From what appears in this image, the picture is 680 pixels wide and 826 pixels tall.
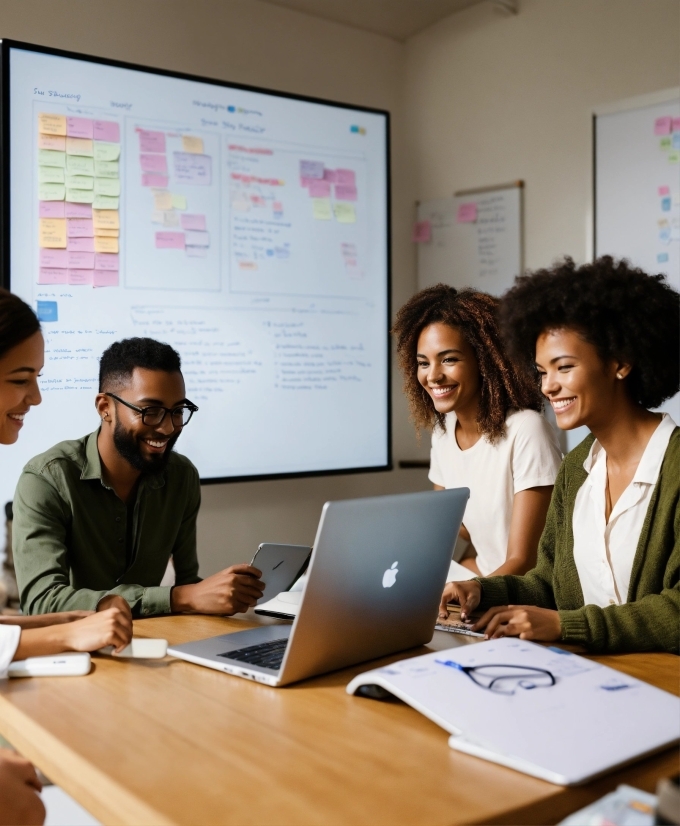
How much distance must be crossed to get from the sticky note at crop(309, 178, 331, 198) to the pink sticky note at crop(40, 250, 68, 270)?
3.39 ft

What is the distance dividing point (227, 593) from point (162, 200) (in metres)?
1.94

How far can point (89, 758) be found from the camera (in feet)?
3.21

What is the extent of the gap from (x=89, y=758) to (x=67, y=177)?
238cm

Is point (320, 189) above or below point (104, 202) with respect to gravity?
above

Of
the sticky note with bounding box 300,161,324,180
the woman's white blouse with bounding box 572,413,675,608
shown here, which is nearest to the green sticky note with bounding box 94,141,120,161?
the sticky note with bounding box 300,161,324,180

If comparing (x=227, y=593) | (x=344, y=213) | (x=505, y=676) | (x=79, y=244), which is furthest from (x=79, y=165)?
(x=505, y=676)

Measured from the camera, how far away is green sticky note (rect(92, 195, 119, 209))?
3.05 meters

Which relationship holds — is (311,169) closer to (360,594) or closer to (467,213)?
(467,213)

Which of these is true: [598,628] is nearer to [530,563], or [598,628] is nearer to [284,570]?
[284,570]

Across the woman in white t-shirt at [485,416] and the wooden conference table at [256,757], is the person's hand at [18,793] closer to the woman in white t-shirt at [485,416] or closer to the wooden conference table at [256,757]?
the wooden conference table at [256,757]

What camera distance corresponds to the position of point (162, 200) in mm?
3199

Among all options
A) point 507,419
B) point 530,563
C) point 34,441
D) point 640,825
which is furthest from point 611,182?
point 640,825

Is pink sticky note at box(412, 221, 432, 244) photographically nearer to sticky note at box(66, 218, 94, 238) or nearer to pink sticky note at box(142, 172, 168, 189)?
pink sticky note at box(142, 172, 168, 189)

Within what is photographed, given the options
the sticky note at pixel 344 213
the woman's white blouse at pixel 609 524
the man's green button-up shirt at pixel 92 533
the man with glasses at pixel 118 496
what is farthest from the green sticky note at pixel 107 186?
the woman's white blouse at pixel 609 524
